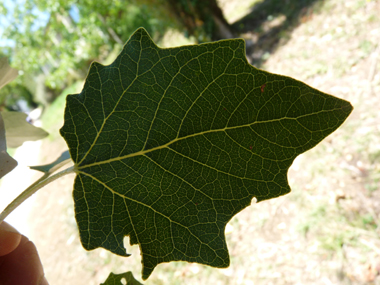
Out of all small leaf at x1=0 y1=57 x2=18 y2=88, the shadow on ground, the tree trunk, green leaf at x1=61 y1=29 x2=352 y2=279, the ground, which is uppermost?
small leaf at x1=0 y1=57 x2=18 y2=88

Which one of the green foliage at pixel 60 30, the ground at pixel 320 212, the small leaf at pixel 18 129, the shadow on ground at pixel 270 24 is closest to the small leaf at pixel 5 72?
the small leaf at pixel 18 129

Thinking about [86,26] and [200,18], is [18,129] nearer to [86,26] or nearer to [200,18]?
[200,18]

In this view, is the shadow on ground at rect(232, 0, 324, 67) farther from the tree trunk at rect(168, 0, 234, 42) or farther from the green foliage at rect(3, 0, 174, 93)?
the green foliage at rect(3, 0, 174, 93)

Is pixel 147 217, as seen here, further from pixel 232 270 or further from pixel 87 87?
pixel 232 270

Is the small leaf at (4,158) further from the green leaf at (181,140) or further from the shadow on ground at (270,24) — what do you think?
the shadow on ground at (270,24)

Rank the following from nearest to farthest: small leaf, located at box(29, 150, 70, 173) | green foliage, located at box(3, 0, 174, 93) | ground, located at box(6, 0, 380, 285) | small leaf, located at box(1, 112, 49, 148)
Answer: small leaf, located at box(29, 150, 70, 173)
small leaf, located at box(1, 112, 49, 148)
ground, located at box(6, 0, 380, 285)
green foliage, located at box(3, 0, 174, 93)

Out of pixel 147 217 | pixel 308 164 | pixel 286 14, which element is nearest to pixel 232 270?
pixel 308 164

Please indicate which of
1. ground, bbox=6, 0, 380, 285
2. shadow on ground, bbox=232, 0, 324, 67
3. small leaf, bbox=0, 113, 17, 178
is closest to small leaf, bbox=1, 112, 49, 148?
small leaf, bbox=0, 113, 17, 178
